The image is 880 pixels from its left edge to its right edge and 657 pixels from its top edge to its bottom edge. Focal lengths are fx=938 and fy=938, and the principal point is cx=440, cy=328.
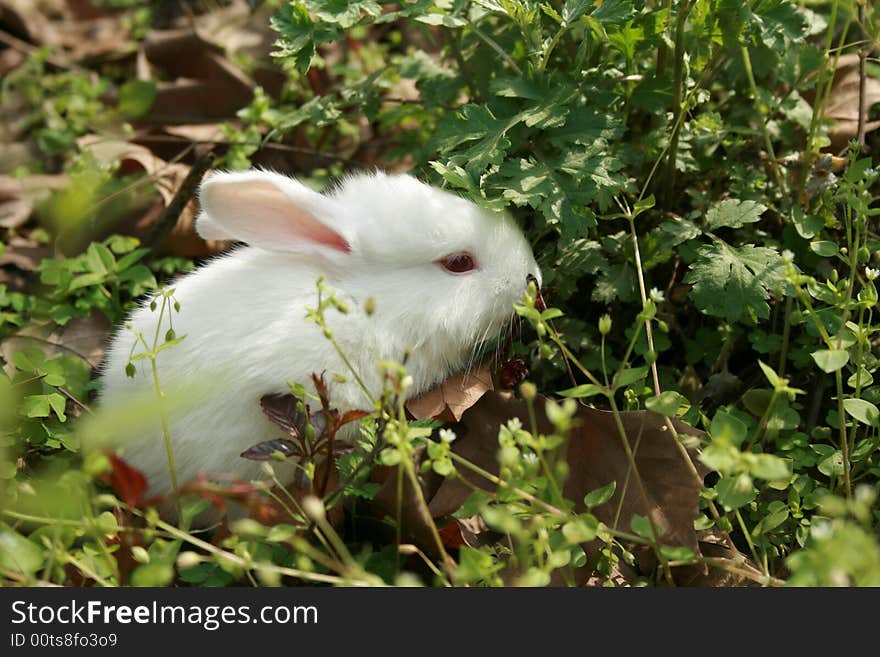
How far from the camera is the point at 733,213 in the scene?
3086mm

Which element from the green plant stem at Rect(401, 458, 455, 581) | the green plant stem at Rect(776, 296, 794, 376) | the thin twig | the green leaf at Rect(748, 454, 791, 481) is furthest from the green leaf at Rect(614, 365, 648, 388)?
the thin twig

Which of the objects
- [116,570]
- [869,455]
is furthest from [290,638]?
[869,455]

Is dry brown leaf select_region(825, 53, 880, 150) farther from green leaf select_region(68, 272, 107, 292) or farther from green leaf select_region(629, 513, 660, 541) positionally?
green leaf select_region(68, 272, 107, 292)

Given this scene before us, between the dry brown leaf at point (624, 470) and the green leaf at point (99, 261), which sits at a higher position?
the green leaf at point (99, 261)

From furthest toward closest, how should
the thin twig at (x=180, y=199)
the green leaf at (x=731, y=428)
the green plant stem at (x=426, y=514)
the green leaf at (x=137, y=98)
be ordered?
the green leaf at (x=137, y=98), the thin twig at (x=180, y=199), the green leaf at (x=731, y=428), the green plant stem at (x=426, y=514)

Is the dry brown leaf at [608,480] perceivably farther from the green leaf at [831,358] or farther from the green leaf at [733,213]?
A: the green leaf at [733,213]

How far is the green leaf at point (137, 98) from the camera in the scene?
16.0ft

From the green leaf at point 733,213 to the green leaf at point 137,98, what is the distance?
309 centimetres

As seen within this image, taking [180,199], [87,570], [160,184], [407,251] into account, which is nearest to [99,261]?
[180,199]

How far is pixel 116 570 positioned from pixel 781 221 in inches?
99.2

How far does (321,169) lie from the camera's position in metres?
4.47

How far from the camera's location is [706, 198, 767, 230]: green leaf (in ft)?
10.00

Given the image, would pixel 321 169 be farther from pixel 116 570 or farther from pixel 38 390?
pixel 116 570

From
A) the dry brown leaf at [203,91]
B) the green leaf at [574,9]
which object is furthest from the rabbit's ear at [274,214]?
the dry brown leaf at [203,91]
